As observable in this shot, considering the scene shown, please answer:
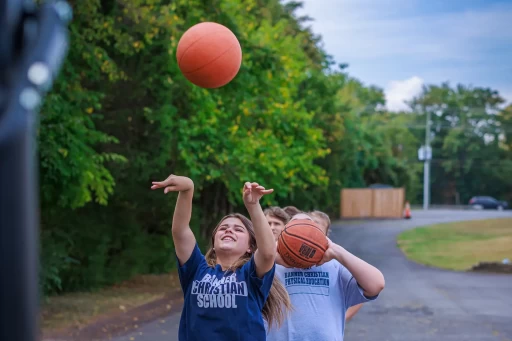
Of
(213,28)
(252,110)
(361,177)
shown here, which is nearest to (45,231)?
(252,110)

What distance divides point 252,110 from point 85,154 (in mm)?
6408

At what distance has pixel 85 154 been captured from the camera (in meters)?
10.1

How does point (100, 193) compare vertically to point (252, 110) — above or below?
below

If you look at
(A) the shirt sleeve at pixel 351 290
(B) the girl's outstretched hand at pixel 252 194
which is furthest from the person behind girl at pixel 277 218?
(B) the girl's outstretched hand at pixel 252 194

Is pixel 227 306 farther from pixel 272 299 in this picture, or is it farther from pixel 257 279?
pixel 272 299

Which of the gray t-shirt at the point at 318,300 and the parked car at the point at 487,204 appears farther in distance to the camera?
the parked car at the point at 487,204

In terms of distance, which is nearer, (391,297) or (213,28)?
(213,28)

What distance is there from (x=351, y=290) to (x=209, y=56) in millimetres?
2367

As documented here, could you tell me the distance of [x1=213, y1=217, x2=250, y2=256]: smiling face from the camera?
12.2 feet

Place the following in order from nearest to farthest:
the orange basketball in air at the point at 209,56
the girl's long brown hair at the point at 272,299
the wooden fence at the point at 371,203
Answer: the girl's long brown hair at the point at 272,299 < the orange basketball in air at the point at 209,56 < the wooden fence at the point at 371,203

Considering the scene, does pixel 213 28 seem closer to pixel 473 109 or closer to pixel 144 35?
pixel 144 35

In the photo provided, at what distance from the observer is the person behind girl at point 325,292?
3.89 metres

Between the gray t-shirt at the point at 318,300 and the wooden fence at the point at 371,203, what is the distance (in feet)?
154

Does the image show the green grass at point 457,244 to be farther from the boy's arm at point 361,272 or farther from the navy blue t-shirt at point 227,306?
the navy blue t-shirt at point 227,306
